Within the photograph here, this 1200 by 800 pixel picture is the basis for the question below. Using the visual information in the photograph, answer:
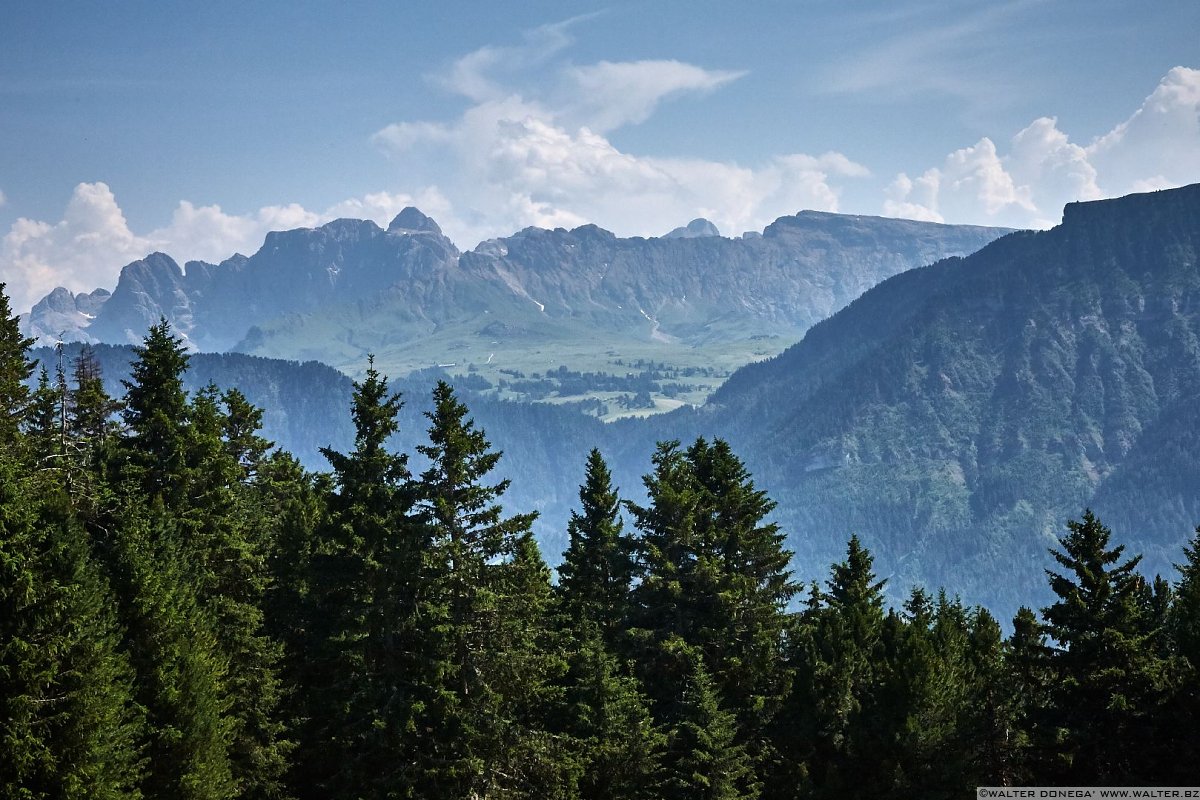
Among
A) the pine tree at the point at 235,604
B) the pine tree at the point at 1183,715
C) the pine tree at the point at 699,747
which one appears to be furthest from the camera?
the pine tree at the point at 699,747

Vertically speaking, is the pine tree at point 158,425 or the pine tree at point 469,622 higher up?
the pine tree at point 158,425

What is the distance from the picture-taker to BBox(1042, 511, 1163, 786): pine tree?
40.4 metres

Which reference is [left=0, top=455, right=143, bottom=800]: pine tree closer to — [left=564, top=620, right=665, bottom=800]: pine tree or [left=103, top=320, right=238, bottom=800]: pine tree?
[left=103, top=320, right=238, bottom=800]: pine tree

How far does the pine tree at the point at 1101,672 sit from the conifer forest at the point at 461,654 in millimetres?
114

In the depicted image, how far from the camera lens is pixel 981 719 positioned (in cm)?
4556

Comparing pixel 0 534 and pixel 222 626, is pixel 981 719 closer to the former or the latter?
pixel 222 626

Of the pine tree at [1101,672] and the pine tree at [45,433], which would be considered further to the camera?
the pine tree at [45,433]

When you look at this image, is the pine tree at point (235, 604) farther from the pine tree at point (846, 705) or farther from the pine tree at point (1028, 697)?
the pine tree at point (1028, 697)

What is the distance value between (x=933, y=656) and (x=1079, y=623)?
6.89 m

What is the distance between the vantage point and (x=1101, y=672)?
40.4m

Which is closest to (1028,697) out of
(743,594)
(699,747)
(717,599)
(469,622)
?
(743,594)

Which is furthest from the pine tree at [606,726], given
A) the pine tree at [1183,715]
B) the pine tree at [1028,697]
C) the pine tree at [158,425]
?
the pine tree at [1183,715]

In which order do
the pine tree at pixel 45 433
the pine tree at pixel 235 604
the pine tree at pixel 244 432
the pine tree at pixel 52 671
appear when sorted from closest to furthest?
the pine tree at pixel 52 671, the pine tree at pixel 235 604, the pine tree at pixel 45 433, the pine tree at pixel 244 432

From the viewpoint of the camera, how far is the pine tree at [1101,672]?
133 ft
